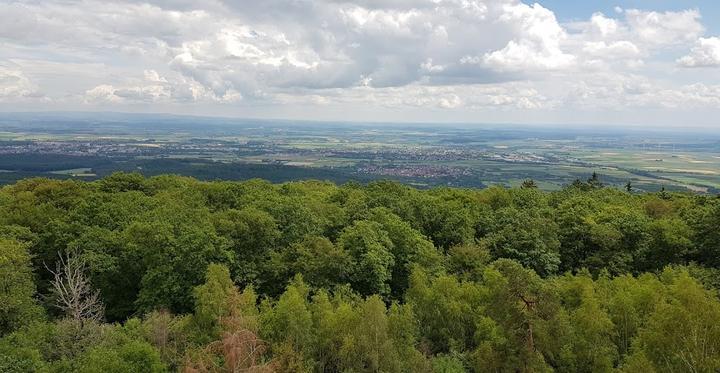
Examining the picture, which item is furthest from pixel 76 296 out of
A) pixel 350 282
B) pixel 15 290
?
pixel 350 282

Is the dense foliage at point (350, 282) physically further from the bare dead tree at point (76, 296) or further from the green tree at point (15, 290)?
the bare dead tree at point (76, 296)

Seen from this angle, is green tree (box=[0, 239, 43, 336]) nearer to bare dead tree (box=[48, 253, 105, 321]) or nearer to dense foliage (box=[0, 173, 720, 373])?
dense foliage (box=[0, 173, 720, 373])

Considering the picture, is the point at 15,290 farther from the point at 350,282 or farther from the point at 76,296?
the point at 350,282

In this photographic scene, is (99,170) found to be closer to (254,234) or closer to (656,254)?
(254,234)

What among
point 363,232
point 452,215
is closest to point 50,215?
point 363,232

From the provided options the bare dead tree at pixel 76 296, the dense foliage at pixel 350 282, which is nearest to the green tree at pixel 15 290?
the dense foliage at pixel 350 282

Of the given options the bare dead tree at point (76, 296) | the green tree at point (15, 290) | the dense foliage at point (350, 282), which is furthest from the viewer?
the green tree at point (15, 290)

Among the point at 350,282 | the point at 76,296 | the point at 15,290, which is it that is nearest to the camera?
the point at 76,296

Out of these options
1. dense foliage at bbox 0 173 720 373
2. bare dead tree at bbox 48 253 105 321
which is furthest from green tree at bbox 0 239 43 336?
bare dead tree at bbox 48 253 105 321
